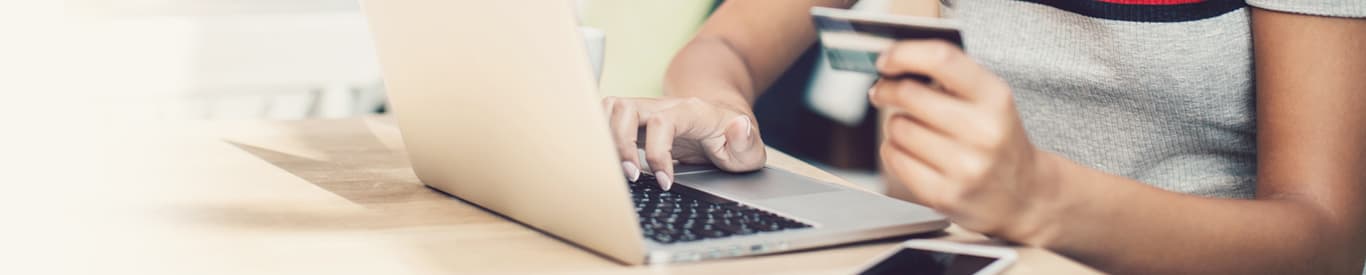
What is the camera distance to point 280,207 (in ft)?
2.33

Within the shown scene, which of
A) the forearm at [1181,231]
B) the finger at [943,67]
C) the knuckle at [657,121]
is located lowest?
the forearm at [1181,231]

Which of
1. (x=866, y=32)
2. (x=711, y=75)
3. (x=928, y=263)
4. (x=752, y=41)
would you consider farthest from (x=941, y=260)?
(x=752, y=41)

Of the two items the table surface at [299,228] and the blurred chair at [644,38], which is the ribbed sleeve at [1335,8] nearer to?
the table surface at [299,228]

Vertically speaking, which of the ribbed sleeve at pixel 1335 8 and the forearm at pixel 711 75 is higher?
the ribbed sleeve at pixel 1335 8

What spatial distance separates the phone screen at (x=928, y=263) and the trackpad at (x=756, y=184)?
0.50ft

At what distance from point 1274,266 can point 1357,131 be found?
112 mm

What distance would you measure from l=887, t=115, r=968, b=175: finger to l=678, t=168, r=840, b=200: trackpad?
5.2 inches

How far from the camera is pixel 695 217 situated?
634 millimetres

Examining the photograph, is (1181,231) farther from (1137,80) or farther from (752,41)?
A: (752,41)

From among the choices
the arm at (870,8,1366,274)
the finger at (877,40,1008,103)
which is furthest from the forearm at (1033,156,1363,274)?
the finger at (877,40,1008,103)

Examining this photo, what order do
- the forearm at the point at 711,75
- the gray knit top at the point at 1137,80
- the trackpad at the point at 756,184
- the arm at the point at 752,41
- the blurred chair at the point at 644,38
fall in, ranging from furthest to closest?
the blurred chair at the point at 644,38 < the arm at the point at 752,41 < the forearm at the point at 711,75 < the gray knit top at the point at 1137,80 < the trackpad at the point at 756,184

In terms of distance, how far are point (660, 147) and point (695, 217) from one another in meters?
0.13

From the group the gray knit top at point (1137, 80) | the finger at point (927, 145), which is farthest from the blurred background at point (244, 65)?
the finger at point (927, 145)

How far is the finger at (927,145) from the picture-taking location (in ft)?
1.87
